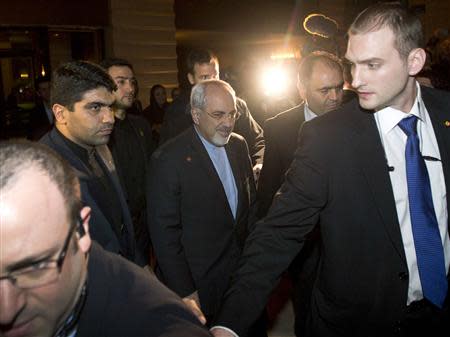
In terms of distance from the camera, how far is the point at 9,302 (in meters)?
1.13

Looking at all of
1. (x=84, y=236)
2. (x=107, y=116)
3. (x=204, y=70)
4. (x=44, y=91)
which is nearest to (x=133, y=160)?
(x=107, y=116)

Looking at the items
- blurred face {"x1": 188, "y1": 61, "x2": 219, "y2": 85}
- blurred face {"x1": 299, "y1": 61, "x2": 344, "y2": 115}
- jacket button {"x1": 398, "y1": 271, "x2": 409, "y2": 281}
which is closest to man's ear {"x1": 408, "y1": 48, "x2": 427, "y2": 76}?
jacket button {"x1": 398, "y1": 271, "x2": 409, "y2": 281}

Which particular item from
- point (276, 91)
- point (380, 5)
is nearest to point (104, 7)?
point (276, 91)

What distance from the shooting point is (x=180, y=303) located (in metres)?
1.36

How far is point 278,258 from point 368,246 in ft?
1.30

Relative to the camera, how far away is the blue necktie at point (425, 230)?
203 cm

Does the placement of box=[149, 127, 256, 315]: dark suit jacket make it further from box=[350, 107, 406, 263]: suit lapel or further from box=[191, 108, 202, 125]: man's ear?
box=[350, 107, 406, 263]: suit lapel

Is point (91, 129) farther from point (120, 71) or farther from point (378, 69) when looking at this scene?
point (378, 69)

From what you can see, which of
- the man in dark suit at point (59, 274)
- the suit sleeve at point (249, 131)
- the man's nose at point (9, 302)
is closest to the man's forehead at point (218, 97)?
the suit sleeve at point (249, 131)

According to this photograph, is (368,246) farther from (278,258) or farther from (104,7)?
(104,7)

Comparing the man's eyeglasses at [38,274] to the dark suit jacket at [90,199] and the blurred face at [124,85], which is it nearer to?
the dark suit jacket at [90,199]

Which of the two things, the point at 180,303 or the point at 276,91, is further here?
the point at 276,91

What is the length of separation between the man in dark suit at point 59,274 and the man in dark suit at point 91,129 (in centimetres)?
150

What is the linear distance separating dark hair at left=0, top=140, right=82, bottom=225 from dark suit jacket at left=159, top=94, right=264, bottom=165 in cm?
319
